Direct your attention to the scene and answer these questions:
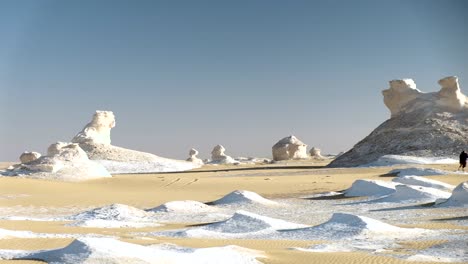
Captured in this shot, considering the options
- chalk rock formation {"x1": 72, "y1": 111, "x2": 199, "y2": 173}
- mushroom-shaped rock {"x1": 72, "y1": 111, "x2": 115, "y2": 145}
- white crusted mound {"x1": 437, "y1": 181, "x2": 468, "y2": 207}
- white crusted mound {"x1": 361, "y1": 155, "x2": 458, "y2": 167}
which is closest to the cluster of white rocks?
chalk rock formation {"x1": 72, "y1": 111, "x2": 199, "y2": 173}

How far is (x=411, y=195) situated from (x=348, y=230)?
860cm

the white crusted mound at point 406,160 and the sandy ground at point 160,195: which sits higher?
the white crusted mound at point 406,160

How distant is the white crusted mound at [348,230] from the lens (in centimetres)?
1367

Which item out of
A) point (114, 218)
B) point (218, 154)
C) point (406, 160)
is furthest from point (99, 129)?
point (114, 218)

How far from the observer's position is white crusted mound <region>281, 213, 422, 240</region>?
13672mm

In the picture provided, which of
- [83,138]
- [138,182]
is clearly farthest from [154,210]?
[83,138]

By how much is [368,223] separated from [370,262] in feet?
12.5

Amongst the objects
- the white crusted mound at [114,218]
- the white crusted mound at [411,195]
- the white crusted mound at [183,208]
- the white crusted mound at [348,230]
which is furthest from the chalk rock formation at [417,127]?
the white crusted mound at [348,230]

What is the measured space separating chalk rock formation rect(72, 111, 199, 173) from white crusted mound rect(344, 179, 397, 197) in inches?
1192

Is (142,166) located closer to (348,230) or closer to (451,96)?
(451,96)

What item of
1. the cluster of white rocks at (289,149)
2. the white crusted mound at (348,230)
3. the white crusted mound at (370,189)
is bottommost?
the white crusted mound at (348,230)

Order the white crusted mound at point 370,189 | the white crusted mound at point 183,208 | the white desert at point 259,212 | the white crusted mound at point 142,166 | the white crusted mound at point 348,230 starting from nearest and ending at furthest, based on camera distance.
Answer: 1. the white desert at point 259,212
2. the white crusted mound at point 348,230
3. the white crusted mound at point 183,208
4. the white crusted mound at point 370,189
5. the white crusted mound at point 142,166

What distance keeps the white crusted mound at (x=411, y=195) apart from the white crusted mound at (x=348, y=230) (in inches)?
286

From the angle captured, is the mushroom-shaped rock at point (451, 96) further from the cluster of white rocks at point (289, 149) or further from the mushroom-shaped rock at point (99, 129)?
the mushroom-shaped rock at point (99, 129)
